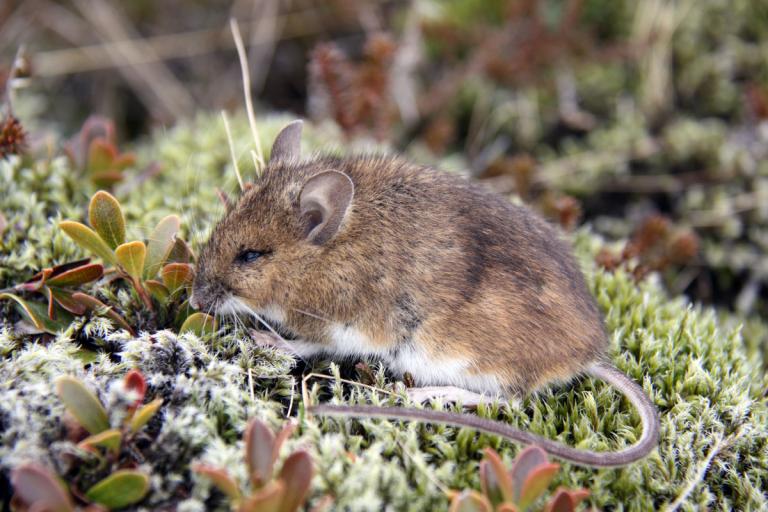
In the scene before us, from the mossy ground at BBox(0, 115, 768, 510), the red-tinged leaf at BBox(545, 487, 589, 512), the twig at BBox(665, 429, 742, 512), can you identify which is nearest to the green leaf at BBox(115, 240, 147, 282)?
the mossy ground at BBox(0, 115, 768, 510)

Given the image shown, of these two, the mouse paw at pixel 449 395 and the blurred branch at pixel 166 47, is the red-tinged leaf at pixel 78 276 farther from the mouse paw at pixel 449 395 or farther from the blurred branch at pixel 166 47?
the blurred branch at pixel 166 47

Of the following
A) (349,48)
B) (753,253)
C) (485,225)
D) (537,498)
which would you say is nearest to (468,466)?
(537,498)

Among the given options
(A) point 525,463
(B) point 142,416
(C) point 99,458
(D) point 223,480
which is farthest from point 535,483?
(C) point 99,458

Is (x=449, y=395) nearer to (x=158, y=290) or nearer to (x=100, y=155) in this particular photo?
(x=158, y=290)

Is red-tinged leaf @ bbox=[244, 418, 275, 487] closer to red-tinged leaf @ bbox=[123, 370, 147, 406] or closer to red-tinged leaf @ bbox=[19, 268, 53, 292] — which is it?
red-tinged leaf @ bbox=[123, 370, 147, 406]

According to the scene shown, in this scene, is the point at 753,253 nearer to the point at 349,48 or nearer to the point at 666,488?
the point at 666,488

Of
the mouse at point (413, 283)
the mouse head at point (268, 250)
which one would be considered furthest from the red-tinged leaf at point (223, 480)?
the mouse head at point (268, 250)
